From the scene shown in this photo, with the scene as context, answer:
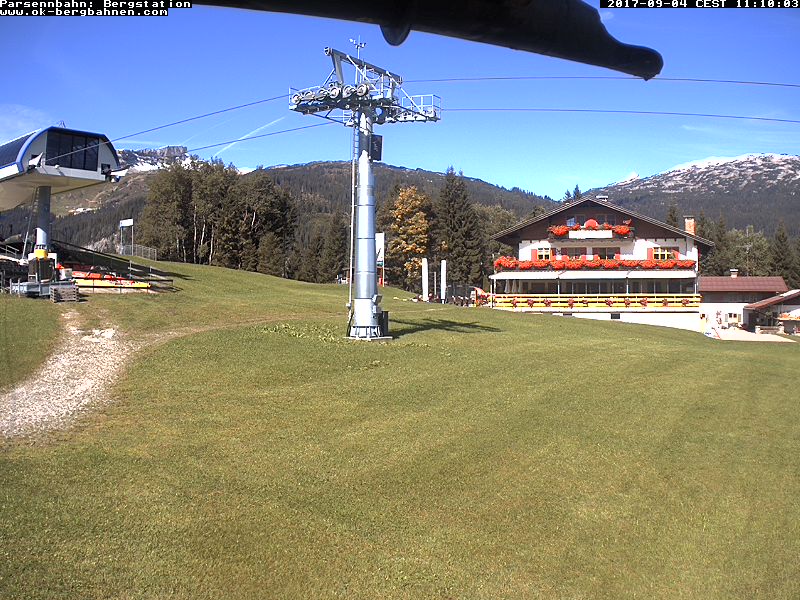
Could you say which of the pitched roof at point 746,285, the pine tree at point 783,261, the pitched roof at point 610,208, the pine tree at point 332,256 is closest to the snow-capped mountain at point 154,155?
the pitched roof at point 610,208

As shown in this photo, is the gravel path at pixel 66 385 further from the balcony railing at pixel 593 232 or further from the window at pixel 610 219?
the window at pixel 610 219

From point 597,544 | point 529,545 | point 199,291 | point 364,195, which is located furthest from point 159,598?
point 199,291

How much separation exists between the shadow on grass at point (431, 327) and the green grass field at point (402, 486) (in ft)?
27.3

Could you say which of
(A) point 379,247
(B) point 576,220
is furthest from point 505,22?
(B) point 576,220

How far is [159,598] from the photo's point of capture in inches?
295

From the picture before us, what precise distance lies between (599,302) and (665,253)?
9.35m

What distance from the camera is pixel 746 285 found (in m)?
72.9

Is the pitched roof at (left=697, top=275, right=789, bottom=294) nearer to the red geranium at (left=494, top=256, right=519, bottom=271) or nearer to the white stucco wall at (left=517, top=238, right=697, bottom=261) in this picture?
the white stucco wall at (left=517, top=238, right=697, bottom=261)

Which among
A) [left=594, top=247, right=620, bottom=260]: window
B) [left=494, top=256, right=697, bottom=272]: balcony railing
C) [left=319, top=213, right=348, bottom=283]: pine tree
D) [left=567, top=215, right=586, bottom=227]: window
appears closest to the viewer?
[left=494, top=256, right=697, bottom=272]: balcony railing

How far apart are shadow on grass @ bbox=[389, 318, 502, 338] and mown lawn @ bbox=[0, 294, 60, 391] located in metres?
12.4

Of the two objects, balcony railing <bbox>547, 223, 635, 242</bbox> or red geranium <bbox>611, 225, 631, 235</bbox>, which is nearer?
red geranium <bbox>611, 225, 631, 235</bbox>

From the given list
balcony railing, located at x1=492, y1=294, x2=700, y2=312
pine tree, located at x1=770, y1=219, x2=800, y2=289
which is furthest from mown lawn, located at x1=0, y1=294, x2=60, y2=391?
pine tree, located at x1=770, y1=219, x2=800, y2=289

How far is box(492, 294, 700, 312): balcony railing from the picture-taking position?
55156mm

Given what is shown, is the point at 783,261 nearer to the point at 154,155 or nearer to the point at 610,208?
the point at 610,208
